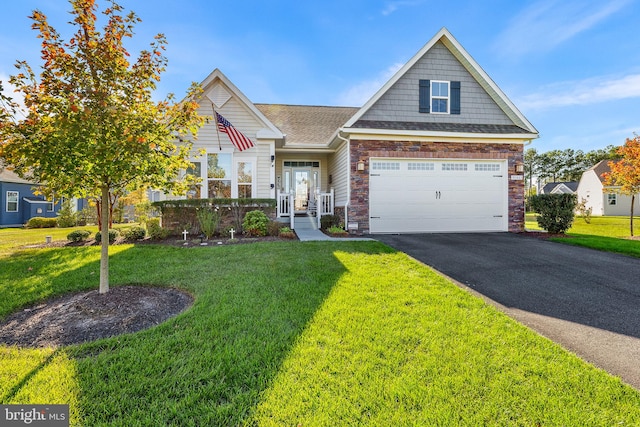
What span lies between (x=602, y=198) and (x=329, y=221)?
36341 millimetres

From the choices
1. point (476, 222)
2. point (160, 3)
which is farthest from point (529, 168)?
point (160, 3)

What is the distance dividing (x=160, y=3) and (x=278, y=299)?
7.02m

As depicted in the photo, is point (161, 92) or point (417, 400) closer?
point (417, 400)

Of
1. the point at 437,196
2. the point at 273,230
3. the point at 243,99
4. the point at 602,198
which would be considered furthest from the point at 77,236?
the point at 602,198

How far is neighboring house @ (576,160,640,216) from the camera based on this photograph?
99.0 feet

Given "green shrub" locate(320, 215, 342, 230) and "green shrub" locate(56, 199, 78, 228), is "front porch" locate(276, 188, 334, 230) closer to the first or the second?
"green shrub" locate(320, 215, 342, 230)

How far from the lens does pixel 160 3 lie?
653cm

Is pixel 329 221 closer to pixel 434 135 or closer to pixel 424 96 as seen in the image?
pixel 434 135

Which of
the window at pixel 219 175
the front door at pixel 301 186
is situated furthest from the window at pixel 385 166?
the window at pixel 219 175

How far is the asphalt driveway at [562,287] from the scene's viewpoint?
2.91 metres

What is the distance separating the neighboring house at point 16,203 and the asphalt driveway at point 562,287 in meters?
24.2

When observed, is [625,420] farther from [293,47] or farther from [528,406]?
[293,47]

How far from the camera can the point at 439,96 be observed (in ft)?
36.3

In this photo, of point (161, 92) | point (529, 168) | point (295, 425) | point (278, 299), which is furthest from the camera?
point (529, 168)
